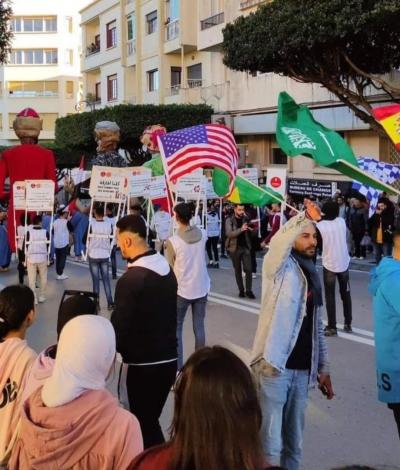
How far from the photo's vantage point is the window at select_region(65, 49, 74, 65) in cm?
5959

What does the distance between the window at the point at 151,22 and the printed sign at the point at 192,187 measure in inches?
898

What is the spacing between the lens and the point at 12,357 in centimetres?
318

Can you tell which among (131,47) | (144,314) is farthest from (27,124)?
(131,47)

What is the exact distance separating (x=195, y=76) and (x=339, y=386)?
27013 mm

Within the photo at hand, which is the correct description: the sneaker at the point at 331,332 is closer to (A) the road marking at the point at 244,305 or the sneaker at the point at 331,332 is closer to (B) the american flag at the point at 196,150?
(A) the road marking at the point at 244,305

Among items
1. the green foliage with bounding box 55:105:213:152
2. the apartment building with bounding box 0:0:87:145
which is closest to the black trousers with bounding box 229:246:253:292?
the green foliage with bounding box 55:105:213:152

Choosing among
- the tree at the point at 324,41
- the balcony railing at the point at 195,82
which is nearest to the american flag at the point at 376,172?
the tree at the point at 324,41

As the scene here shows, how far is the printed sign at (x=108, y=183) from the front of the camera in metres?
10.4

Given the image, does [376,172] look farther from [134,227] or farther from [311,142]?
[134,227]

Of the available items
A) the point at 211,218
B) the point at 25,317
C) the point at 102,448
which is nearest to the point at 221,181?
the point at 211,218

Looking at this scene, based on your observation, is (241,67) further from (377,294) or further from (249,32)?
(377,294)

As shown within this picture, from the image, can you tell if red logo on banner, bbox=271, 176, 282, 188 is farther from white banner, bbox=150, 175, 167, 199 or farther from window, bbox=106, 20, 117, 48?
window, bbox=106, 20, 117, 48

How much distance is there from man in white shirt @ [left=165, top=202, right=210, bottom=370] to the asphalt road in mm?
507

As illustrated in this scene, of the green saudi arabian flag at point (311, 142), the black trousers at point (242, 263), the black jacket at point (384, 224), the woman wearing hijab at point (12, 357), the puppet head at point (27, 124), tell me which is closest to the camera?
the woman wearing hijab at point (12, 357)
